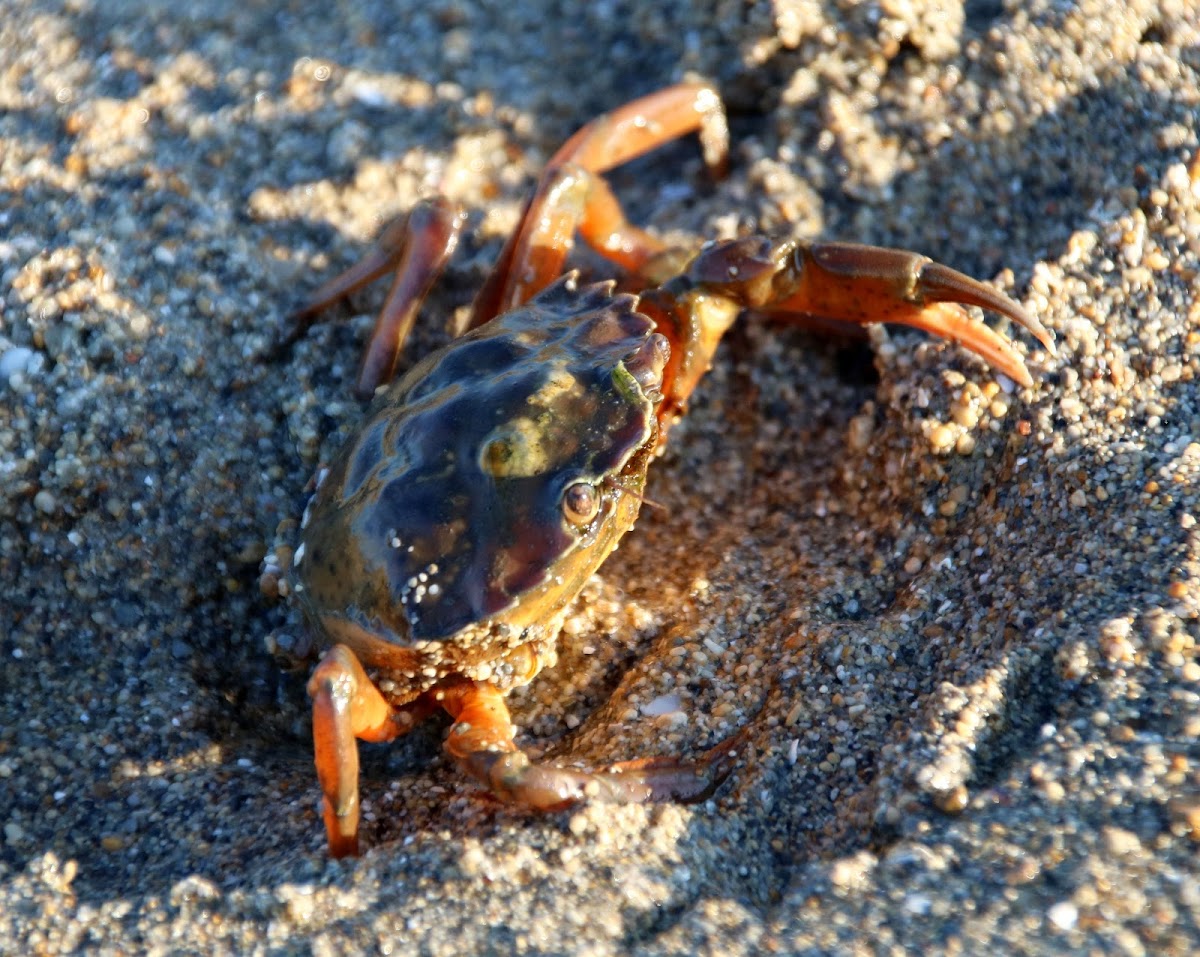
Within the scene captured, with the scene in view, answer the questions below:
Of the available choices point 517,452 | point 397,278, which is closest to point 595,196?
point 397,278

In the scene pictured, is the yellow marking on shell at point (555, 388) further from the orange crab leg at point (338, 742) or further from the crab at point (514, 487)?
the orange crab leg at point (338, 742)

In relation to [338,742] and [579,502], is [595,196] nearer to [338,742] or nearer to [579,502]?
[579,502]

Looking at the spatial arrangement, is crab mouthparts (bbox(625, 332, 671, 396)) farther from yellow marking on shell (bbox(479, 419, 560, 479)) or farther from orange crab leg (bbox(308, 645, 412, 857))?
orange crab leg (bbox(308, 645, 412, 857))

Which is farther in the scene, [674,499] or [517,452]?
[674,499]

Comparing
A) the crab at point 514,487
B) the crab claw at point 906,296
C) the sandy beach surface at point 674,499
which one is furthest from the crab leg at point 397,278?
the crab claw at point 906,296

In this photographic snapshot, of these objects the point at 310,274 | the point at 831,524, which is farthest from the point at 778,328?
the point at 310,274
